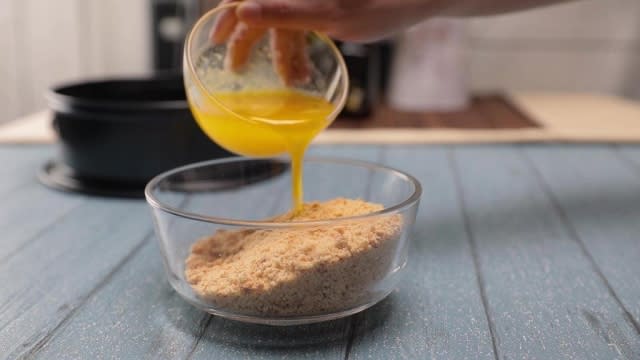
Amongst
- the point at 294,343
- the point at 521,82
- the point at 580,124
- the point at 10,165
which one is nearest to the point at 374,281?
the point at 294,343

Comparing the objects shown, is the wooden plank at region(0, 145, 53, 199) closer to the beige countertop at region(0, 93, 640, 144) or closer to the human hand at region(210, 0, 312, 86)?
the beige countertop at region(0, 93, 640, 144)

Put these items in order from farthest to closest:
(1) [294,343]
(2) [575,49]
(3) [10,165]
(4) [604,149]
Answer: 1. (2) [575,49]
2. (4) [604,149]
3. (3) [10,165]
4. (1) [294,343]

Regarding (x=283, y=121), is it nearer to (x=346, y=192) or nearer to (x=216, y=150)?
(x=346, y=192)

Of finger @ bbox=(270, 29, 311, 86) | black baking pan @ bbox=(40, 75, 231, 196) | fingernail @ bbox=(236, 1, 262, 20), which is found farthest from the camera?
Result: black baking pan @ bbox=(40, 75, 231, 196)

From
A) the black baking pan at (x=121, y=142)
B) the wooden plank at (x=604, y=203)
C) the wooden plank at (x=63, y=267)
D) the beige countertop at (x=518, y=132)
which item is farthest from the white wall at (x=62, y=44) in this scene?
the wooden plank at (x=604, y=203)

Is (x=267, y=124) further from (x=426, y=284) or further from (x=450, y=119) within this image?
(x=450, y=119)

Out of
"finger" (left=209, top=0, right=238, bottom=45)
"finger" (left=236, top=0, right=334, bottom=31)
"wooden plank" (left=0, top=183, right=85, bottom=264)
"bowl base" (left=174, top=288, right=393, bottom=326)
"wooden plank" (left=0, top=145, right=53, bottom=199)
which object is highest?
"finger" (left=236, top=0, right=334, bottom=31)

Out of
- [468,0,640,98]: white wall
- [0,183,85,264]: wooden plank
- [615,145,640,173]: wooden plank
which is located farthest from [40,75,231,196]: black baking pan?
[468,0,640,98]: white wall
